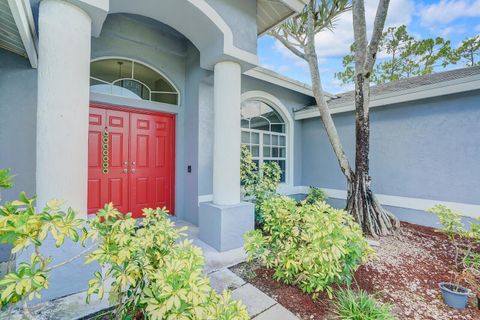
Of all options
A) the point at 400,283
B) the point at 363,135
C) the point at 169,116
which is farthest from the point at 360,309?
the point at 169,116

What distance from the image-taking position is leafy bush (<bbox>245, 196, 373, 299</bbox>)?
213cm

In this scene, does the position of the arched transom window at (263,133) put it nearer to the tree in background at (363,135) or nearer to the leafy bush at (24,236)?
the tree in background at (363,135)

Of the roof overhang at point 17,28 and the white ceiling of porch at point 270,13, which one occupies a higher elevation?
the white ceiling of porch at point 270,13

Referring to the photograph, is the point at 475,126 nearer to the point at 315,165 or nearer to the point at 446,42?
the point at 315,165

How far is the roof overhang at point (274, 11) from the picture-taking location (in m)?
3.81

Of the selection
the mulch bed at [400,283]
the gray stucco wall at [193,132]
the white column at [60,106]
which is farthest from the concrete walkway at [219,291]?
the gray stucco wall at [193,132]

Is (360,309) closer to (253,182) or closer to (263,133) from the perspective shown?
(253,182)

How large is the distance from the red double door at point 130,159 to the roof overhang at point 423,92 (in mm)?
4827

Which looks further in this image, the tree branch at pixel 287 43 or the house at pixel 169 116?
the tree branch at pixel 287 43

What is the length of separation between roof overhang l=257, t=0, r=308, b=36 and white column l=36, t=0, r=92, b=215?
2.97 metres

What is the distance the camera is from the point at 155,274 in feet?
4.31

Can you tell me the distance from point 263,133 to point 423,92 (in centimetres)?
379

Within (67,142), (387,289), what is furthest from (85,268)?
(387,289)

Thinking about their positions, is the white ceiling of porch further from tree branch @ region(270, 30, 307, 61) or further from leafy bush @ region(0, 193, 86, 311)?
leafy bush @ region(0, 193, 86, 311)
